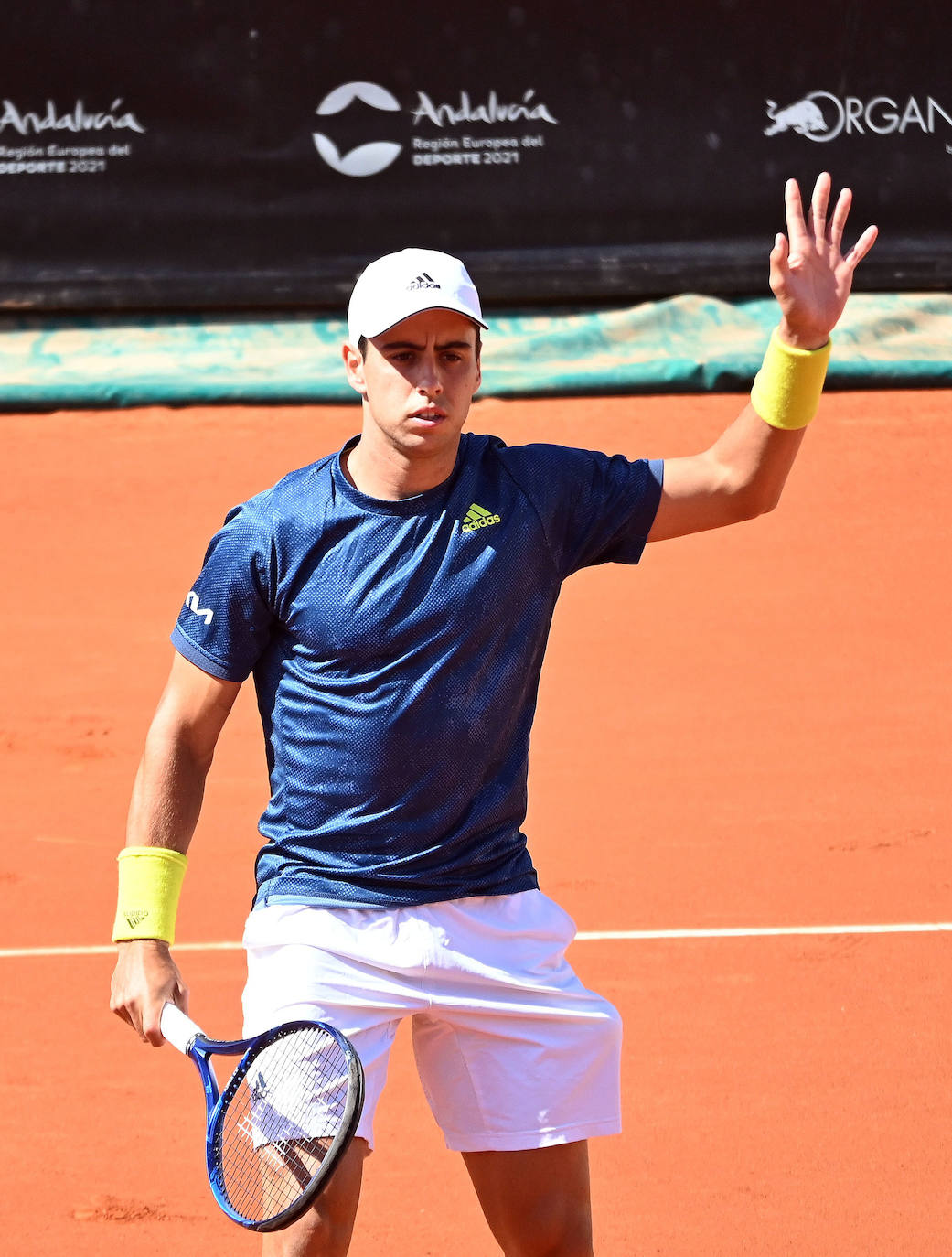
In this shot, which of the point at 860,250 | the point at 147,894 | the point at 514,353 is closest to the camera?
the point at 147,894

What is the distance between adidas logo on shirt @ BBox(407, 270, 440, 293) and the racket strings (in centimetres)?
137

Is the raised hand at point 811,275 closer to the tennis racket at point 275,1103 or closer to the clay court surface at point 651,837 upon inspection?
the tennis racket at point 275,1103

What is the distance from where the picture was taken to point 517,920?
315 centimetres

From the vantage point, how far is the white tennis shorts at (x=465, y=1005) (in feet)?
9.80

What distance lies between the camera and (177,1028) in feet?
9.32

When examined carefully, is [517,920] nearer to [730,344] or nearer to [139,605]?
[139,605]

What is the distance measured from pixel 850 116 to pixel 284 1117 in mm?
8666

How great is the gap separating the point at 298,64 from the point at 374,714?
313 inches

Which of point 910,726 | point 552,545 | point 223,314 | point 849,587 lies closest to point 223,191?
point 223,314

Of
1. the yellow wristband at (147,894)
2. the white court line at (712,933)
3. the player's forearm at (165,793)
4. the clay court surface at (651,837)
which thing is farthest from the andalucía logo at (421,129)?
the yellow wristband at (147,894)

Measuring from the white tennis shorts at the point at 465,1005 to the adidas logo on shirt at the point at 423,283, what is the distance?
45.7 inches

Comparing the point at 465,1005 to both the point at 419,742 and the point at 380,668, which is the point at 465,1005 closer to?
the point at 419,742

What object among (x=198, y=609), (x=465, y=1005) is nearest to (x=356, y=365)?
(x=198, y=609)

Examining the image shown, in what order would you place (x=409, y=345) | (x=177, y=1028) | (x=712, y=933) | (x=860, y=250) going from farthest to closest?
(x=712, y=933), (x=860, y=250), (x=409, y=345), (x=177, y=1028)
